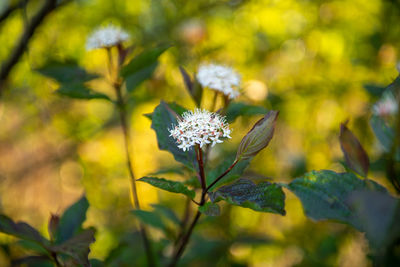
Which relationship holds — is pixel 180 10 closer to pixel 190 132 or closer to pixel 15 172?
Answer: pixel 190 132

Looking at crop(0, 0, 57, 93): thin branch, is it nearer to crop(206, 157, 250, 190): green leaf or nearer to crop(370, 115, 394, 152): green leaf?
crop(206, 157, 250, 190): green leaf

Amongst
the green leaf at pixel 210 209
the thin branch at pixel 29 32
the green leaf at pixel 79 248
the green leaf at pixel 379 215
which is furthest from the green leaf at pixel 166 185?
the thin branch at pixel 29 32

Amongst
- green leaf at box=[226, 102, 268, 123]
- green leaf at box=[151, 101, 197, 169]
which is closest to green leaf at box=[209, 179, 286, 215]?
green leaf at box=[151, 101, 197, 169]

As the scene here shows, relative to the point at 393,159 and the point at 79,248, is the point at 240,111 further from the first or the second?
the point at 79,248

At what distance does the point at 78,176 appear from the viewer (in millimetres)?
2420

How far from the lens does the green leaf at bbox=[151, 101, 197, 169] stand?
71 cm

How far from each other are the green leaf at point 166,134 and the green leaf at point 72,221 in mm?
314

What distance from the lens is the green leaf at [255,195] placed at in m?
0.55

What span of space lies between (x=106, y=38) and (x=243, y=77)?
0.92m

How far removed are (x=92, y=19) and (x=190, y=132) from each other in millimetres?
1601

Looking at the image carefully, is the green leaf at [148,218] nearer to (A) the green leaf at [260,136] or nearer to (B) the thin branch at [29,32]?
(A) the green leaf at [260,136]

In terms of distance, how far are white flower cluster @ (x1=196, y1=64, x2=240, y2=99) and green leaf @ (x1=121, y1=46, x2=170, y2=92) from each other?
0.52ft

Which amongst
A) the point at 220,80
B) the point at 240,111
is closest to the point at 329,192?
the point at 240,111

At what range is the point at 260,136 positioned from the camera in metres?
0.57
